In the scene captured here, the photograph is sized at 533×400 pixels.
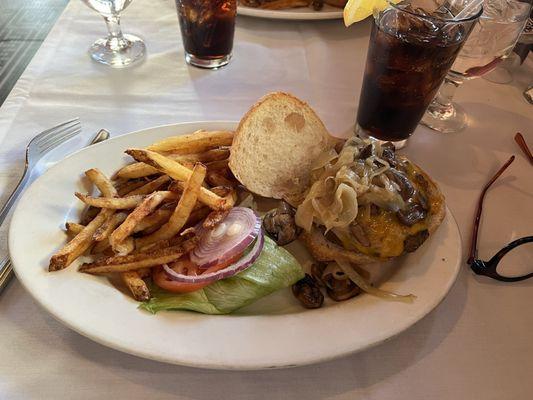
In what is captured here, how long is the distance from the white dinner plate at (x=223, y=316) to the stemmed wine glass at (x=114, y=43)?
1125 millimetres

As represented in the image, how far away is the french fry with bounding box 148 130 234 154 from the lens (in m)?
1.51

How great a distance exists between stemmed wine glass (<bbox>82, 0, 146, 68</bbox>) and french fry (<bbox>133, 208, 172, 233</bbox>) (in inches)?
47.5

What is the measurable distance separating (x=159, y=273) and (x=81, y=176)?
45 cm

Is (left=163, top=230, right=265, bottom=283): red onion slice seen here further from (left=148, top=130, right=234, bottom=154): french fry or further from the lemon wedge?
the lemon wedge

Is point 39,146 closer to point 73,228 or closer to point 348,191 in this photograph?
point 73,228

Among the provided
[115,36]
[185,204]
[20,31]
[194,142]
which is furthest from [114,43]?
[185,204]

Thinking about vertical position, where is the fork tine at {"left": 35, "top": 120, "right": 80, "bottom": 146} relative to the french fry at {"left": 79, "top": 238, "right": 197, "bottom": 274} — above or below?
below

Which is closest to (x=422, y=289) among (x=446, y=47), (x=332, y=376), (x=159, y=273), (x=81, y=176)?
(x=332, y=376)

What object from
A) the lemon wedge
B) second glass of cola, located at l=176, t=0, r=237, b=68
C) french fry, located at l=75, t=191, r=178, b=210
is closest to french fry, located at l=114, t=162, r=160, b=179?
french fry, located at l=75, t=191, r=178, b=210

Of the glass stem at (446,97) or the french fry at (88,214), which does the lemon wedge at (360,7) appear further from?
the french fry at (88,214)

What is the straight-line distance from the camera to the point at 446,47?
5.13 ft

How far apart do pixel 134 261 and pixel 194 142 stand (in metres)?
0.48

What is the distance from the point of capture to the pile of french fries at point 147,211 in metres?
1.22

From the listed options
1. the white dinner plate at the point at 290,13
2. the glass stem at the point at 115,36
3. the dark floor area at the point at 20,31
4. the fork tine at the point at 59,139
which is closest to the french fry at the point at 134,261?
the fork tine at the point at 59,139
